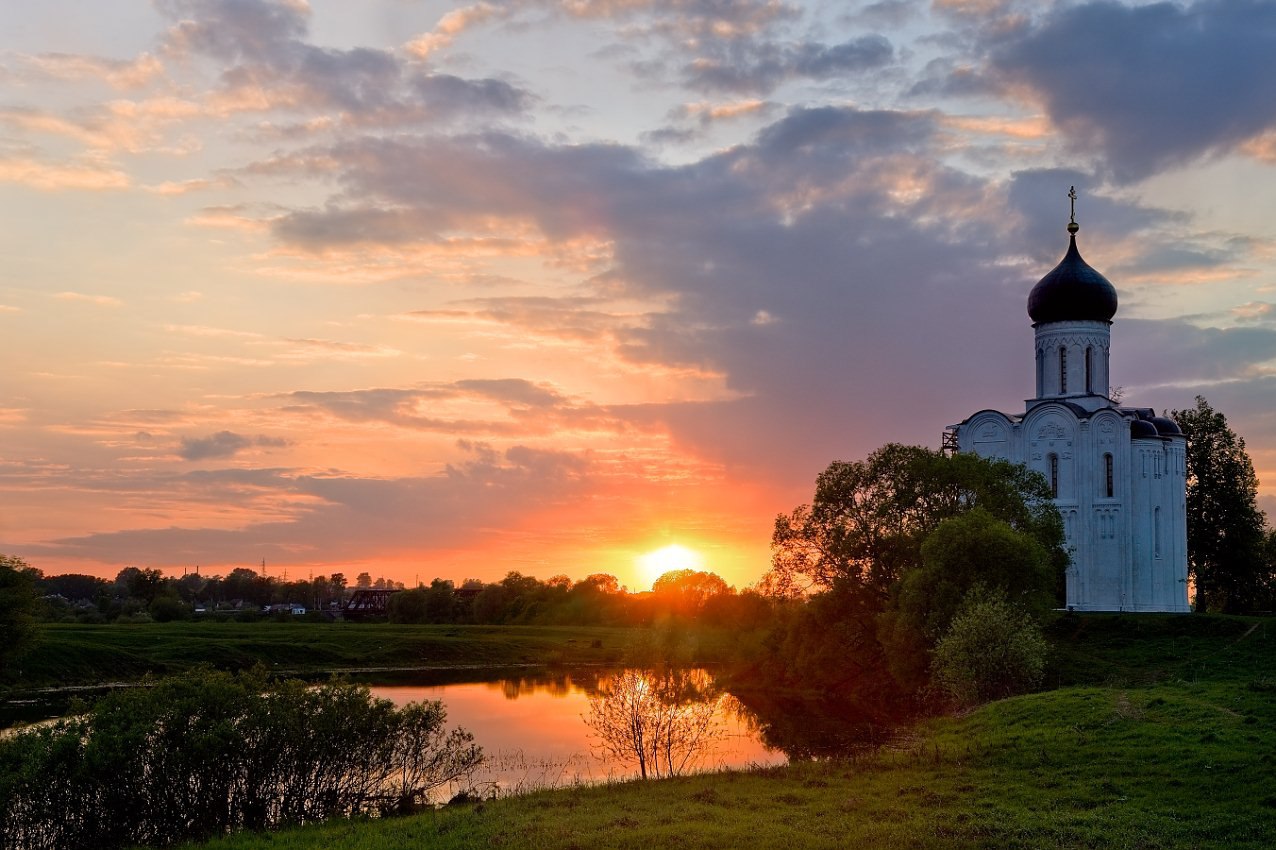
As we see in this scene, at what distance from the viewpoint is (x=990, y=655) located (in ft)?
114

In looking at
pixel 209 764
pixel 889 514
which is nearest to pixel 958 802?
pixel 209 764

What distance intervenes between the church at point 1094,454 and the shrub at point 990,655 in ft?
77.4

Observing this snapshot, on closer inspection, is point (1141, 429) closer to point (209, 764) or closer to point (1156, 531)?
point (1156, 531)

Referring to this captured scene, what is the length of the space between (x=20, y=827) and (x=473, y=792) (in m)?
9.03

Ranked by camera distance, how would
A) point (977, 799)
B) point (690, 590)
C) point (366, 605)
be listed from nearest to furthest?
point (977, 799) → point (690, 590) → point (366, 605)

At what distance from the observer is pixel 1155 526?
58719mm

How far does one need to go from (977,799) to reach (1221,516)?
52.9 m

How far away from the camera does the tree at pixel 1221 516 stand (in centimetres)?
6469

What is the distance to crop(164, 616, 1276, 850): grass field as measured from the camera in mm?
18000

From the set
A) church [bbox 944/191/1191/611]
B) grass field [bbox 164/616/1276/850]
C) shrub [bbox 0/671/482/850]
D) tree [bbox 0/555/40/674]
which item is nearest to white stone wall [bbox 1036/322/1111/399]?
church [bbox 944/191/1191/611]

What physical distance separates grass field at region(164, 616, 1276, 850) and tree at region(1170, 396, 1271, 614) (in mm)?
39538

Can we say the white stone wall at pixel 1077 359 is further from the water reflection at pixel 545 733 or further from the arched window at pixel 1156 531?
the water reflection at pixel 545 733

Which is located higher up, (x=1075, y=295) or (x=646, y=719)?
(x=1075, y=295)

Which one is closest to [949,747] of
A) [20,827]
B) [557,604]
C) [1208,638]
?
[20,827]
